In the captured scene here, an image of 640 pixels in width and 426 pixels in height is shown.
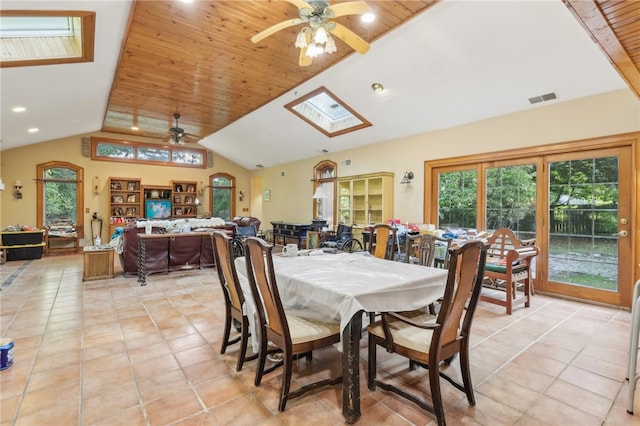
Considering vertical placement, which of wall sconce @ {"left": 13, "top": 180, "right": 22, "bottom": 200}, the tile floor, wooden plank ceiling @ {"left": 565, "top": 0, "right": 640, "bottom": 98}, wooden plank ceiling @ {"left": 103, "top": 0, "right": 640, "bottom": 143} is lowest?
the tile floor

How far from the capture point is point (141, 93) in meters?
5.75

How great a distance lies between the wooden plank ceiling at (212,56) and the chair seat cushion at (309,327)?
311 centimetres

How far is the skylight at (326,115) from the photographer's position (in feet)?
21.3

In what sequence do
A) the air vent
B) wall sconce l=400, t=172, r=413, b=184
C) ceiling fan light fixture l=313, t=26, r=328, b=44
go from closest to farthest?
1. ceiling fan light fixture l=313, t=26, r=328, b=44
2. the air vent
3. wall sconce l=400, t=172, r=413, b=184

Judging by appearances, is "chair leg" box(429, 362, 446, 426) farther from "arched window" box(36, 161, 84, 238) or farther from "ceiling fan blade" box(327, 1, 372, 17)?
"arched window" box(36, 161, 84, 238)

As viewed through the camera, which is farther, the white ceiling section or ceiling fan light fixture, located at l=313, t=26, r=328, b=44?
the white ceiling section

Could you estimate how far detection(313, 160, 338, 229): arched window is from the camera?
7891 millimetres

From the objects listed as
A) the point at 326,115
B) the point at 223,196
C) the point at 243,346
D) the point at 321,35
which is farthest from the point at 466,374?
the point at 223,196

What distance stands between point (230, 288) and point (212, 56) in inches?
136

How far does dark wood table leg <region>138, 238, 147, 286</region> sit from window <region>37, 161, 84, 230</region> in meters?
5.01

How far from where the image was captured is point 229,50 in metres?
4.27

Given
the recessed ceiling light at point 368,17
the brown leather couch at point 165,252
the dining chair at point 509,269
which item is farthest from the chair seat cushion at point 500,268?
the brown leather couch at point 165,252

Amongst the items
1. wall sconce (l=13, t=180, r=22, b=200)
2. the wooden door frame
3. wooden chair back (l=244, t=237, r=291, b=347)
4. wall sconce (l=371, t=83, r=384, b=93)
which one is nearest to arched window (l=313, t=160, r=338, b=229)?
wall sconce (l=371, t=83, r=384, b=93)

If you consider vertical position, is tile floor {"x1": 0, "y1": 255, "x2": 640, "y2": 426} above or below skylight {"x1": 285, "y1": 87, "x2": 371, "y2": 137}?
below
